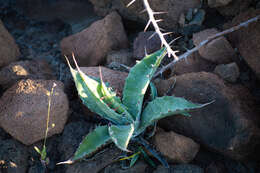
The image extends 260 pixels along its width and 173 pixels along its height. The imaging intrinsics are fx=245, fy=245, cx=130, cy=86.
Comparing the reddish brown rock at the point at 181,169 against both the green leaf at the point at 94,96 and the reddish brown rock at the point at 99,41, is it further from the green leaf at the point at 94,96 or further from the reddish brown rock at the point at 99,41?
the reddish brown rock at the point at 99,41

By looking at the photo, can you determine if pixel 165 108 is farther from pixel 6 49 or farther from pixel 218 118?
pixel 6 49

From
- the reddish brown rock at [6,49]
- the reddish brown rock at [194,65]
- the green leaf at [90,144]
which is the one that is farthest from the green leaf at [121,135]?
the reddish brown rock at [6,49]

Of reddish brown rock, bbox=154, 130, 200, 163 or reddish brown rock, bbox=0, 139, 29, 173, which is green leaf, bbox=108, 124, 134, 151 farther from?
reddish brown rock, bbox=0, 139, 29, 173

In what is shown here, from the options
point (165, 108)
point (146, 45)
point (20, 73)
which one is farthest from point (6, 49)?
point (165, 108)

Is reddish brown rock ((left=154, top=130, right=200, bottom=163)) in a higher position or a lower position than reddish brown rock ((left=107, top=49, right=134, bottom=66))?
lower

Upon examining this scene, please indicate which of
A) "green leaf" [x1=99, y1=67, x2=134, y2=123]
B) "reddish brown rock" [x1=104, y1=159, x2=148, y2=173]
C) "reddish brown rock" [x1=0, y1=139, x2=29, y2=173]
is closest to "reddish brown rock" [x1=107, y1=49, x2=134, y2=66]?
"green leaf" [x1=99, y1=67, x2=134, y2=123]

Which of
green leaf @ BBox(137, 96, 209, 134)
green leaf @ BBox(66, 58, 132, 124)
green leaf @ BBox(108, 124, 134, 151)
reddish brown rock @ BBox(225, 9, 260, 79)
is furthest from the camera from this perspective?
reddish brown rock @ BBox(225, 9, 260, 79)

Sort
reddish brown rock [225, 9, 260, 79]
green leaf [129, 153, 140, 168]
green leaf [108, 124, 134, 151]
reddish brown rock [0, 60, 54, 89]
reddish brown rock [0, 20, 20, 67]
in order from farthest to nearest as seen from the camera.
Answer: reddish brown rock [0, 20, 20, 67], reddish brown rock [0, 60, 54, 89], reddish brown rock [225, 9, 260, 79], green leaf [129, 153, 140, 168], green leaf [108, 124, 134, 151]
